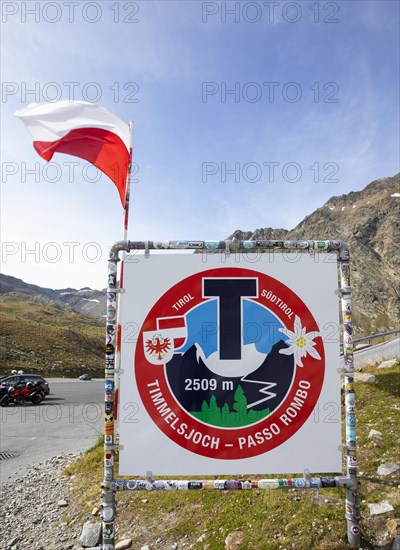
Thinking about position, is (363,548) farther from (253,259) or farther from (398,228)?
(398,228)

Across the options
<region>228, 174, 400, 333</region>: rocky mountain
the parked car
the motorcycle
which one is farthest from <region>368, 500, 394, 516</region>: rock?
<region>228, 174, 400, 333</region>: rocky mountain

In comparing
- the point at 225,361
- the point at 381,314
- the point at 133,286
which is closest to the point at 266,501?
the point at 225,361

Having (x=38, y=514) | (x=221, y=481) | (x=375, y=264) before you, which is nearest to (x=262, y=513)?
(x=221, y=481)

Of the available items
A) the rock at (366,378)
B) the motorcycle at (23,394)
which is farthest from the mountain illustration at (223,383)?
the motorcycle at (23,394)

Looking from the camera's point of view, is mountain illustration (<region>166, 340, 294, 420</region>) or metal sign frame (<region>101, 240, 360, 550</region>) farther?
mountain illustration (<region>166, 340, 294, 420</region>)

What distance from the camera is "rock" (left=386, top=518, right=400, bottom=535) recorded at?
4091 mm

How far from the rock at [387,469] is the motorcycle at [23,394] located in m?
21.4

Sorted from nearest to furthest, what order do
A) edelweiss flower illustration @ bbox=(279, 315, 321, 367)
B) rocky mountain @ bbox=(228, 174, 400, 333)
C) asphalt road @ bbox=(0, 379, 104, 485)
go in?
edelweiss flower illustration @ bbox=(279, 315, 321, 367), asphalt road @ bbox=(0, 379, 104, 485), rocky mountain @ bbox=(228, 174, 400, 333)

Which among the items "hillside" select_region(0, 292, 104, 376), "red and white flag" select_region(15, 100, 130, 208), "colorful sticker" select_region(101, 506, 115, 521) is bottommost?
"hillside" select_region(0, 292, 104, 376)

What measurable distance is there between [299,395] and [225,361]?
0.91 m

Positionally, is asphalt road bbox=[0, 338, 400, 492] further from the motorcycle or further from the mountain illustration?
the mountain illustration

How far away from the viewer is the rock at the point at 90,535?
492cm

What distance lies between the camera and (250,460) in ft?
14.1

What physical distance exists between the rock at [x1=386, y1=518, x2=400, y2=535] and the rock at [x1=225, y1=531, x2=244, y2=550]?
1.56m
